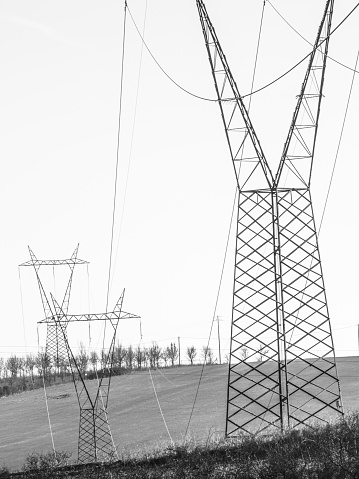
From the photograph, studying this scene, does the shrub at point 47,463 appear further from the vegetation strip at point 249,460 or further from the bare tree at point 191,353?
the bare tree at point 191,353

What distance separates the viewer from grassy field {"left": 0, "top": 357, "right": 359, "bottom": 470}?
3762 centimetres

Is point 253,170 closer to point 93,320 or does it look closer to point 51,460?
point 51,460

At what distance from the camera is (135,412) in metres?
49.2

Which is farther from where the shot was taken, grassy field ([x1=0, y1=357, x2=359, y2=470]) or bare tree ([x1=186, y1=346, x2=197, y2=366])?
bare tree ([x1=186, y1=346, x2=197, y2=366])

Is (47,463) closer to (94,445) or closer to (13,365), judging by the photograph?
(94,445)

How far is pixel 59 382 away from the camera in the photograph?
78.9 m

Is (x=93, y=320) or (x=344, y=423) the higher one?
(x=93, y=320)

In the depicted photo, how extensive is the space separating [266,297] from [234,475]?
827 cm

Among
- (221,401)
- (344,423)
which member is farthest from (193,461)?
(221,401)

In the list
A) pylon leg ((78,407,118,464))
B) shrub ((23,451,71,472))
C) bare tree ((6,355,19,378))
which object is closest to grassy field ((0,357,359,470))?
pylon leg ((78,407,118,464))

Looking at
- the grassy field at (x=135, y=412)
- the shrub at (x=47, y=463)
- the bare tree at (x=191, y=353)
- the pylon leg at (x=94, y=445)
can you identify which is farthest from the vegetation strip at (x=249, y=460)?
the bare tree at (x=191, y=353)

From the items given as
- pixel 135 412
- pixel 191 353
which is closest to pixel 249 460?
pixel 135 412

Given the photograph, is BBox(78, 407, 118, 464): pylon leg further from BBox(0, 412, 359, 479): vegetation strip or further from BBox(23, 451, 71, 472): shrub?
BBox(0, 412, 359, 479): vegetation strip

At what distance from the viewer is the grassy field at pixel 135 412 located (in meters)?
37.6
